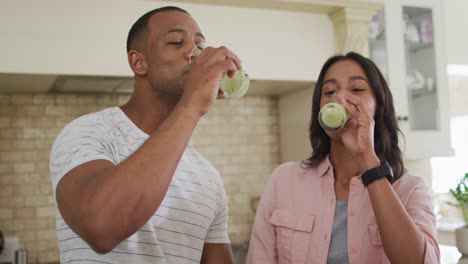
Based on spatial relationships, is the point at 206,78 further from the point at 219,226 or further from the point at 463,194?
the point at 463,194

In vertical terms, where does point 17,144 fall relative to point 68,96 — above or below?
below

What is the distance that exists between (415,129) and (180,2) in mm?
1721

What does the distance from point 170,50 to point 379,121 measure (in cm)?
72

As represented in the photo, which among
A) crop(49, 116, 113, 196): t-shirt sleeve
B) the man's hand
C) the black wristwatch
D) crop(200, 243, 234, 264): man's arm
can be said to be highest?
the man's hand

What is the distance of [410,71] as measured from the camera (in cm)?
333

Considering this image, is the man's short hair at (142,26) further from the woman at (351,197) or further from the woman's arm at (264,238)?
the woman's arm at (264,238)

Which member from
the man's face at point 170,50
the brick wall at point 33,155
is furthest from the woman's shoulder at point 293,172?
the brick wall at point 33,155

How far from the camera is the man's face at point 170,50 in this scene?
1.13m

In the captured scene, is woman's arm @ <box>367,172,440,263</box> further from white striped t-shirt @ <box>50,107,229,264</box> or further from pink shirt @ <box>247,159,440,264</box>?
white striped t-shirt @ <box>50,107,229,264</box>

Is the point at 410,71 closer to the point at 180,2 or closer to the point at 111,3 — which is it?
the point at 180,2

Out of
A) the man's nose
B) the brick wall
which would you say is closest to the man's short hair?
the man's nose

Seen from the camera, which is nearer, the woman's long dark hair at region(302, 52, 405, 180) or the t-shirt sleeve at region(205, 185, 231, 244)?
the t-shirt sleeve at region(205, 185, 231, 244)

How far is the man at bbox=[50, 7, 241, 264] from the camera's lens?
826mm

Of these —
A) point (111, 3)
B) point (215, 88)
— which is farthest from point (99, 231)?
point (111, 3)
